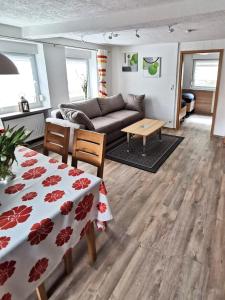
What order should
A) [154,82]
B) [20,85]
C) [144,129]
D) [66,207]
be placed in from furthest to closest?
[154,82], [20,85], [144,129], [66,207]

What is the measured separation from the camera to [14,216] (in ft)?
3.63

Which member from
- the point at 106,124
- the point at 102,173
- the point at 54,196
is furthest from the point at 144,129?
the point at 54,196

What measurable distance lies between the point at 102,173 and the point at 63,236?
2.31 ft

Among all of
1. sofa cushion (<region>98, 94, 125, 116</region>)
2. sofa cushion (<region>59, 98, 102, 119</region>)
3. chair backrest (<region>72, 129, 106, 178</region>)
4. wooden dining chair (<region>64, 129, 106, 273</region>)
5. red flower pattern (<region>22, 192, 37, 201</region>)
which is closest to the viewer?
red flower pattern (<region>22, 192, 37, 201</region>)

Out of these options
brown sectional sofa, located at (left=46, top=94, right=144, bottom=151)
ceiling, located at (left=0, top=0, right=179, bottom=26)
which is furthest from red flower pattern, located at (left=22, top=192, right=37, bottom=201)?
brown sectional sofa, located at (left=46, top=94, right=144, bottom=151)

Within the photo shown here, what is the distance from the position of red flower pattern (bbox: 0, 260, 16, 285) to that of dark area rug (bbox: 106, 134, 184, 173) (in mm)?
2496

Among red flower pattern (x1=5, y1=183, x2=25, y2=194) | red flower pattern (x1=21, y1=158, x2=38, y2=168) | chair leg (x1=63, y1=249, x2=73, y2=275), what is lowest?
chair leg (x1=63, y1=249, x2=73, y2=275)

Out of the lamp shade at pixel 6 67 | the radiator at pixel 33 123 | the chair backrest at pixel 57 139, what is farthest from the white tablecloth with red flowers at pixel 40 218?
the radiator at pixel 33 123

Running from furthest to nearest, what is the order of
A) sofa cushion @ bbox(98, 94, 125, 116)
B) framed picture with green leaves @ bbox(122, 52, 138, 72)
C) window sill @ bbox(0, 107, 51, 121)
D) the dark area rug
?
framed picture with green leaves @ bbox(122, 52, 138, 72), sofa cushion @ bbox(98, 94, 125, 116), window sill @ bbox(0, 107, 51, 121), the dark area rug

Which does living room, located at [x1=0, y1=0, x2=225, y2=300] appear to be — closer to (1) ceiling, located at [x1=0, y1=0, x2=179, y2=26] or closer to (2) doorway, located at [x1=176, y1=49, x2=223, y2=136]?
(1) ceiling, located at [x1=0, y1=0, x2=179, y2=26]

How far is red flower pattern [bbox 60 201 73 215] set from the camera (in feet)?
3.82

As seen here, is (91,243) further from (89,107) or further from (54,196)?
(89,107)

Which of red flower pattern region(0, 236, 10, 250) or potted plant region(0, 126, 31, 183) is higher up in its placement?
potted plant region(0, 126, 31, 183)

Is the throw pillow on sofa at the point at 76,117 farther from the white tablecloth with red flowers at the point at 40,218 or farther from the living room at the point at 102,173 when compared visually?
the white tablecloth with red flowers at the point at 40,218
